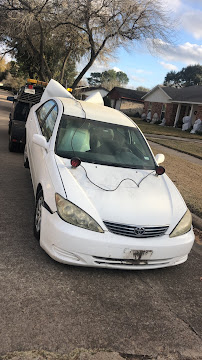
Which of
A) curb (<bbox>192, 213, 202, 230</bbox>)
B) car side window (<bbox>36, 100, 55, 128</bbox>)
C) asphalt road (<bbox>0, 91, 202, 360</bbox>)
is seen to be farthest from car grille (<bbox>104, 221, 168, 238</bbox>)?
car side window (<bbox>36, 100, 55, 128</bbox>)

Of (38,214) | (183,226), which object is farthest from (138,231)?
(38,214)

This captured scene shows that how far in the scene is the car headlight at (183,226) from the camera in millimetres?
3443

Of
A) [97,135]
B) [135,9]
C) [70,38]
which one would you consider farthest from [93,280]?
[70,38]

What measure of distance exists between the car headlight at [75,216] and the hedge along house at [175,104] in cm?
2684

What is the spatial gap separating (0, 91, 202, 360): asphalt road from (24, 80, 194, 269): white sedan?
20 centimetres

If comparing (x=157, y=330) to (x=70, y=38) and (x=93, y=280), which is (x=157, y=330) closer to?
(x=93, y=280)

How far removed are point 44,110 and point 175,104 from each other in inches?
1142

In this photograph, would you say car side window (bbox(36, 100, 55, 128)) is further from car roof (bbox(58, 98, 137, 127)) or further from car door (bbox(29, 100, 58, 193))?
car roof (bbox(58, 98, 137, 127))

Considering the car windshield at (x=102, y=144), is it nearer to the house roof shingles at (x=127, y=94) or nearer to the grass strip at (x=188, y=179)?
the grass strip at (x=188, y=179)

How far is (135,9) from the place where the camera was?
17.9m

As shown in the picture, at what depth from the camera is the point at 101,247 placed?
3.11 m

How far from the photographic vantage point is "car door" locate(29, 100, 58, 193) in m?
4.17

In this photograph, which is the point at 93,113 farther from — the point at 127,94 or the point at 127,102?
the point at 127,94

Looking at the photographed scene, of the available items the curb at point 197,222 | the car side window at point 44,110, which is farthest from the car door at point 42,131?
the curb at point 197,222
